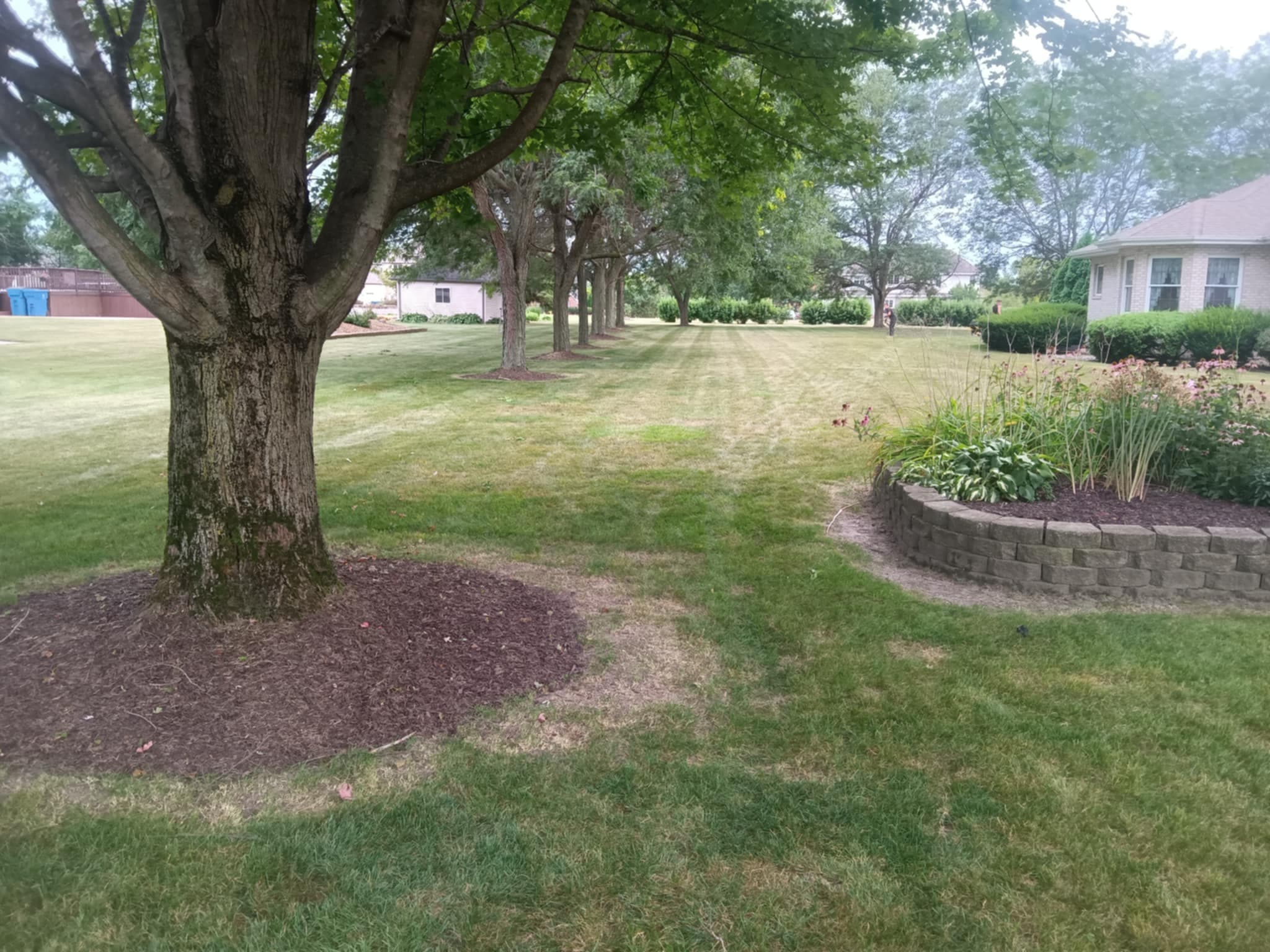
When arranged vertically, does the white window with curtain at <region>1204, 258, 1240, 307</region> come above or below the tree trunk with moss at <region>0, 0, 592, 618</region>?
above

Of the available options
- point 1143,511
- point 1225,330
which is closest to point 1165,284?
point 1225,330

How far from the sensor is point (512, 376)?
1758 cm

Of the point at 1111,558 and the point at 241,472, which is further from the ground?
the point at 241,472

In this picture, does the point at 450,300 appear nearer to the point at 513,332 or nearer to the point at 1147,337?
the point at 513,332

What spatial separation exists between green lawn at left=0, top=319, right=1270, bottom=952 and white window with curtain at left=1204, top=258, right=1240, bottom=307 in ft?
77.8

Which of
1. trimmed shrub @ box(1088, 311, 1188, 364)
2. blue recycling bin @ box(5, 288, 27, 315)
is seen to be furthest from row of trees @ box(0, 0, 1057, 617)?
blue recycling bin @ box(5, 288, 27, 315)

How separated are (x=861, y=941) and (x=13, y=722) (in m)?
3.28

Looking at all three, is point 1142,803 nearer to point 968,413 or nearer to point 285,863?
point 285,863

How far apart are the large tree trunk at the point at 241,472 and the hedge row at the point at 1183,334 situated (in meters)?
19.6

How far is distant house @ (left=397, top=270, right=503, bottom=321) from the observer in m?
57.8

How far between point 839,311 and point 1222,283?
33.5m

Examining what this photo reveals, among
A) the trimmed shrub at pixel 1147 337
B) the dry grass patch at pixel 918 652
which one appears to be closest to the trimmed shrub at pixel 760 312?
the trimmed shrub at pixel 1147 337

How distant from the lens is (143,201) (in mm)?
3791

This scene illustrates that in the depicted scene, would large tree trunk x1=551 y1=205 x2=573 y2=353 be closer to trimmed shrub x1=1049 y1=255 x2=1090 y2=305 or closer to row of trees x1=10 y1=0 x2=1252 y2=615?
row of trees x1=10 y1=0 x2=1252 y2=615
